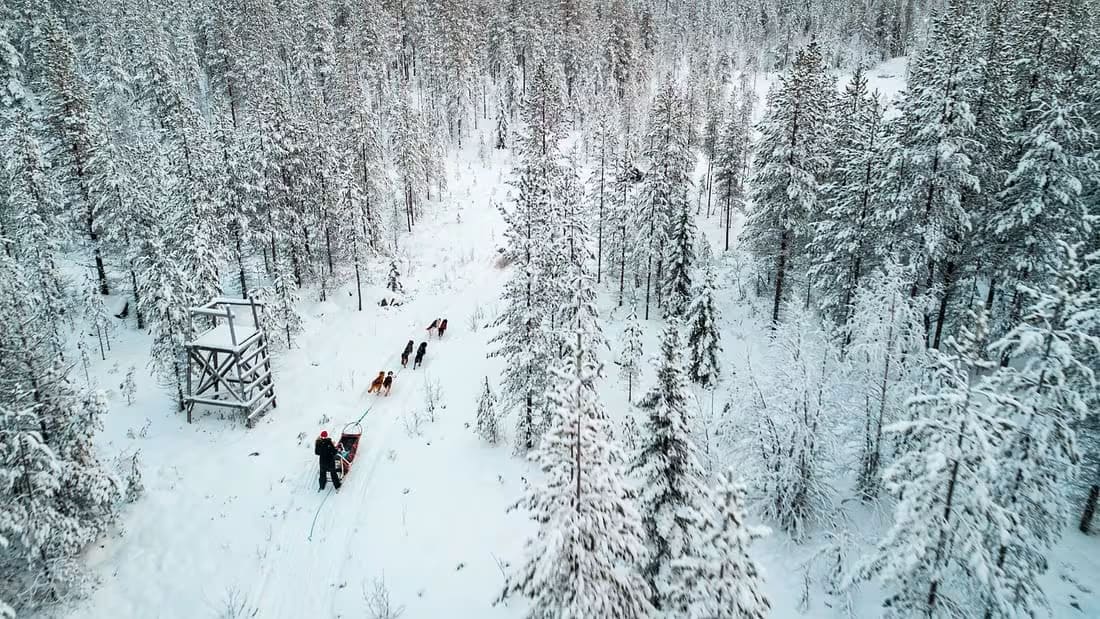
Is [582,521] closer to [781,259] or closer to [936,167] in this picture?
[936,167]

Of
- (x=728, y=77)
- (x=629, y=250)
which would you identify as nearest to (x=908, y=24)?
(x=728, y=77)

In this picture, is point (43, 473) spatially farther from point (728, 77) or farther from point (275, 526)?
point (728, 77)

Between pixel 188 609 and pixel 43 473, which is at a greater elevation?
pixel 43 473

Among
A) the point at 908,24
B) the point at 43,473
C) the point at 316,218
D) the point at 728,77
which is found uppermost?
the point at 908,24

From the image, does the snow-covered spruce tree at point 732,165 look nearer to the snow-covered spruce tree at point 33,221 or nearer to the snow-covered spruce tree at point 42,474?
the snow-covered spruce tree at point 42,474

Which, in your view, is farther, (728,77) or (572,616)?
(728,77)
